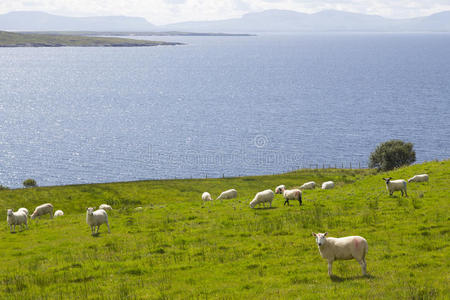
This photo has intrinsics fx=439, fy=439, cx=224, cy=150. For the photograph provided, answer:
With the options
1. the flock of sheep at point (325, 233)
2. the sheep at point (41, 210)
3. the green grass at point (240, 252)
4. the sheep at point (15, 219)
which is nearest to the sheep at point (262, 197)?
the flock of sheep at point (325, 233)

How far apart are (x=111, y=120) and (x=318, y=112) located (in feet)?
286

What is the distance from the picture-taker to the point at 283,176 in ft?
254

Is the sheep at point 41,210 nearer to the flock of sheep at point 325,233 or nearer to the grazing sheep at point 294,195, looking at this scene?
the flock of sheep at point 325,233

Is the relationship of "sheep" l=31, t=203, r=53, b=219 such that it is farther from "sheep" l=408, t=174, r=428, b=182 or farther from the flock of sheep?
"sheep" l=408, t=174, r=428, b=182

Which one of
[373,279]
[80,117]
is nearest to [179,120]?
[80,117]

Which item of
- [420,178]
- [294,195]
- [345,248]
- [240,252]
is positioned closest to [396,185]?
[294,195]

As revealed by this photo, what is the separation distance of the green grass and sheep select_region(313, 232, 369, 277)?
2.23 ft

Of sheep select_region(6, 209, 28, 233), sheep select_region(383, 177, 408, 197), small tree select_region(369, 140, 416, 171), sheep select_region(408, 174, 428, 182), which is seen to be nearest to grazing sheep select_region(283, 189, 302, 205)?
sheep select_region(383, 177, 408, 197)

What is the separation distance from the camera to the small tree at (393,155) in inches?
3206

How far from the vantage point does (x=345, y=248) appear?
18109mm

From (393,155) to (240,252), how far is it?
6635 cm

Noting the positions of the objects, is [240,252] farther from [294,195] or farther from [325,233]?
[294,195]

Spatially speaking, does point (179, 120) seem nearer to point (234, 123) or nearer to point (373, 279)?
point (234, 123)

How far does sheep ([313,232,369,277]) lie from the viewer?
58.6 feet
